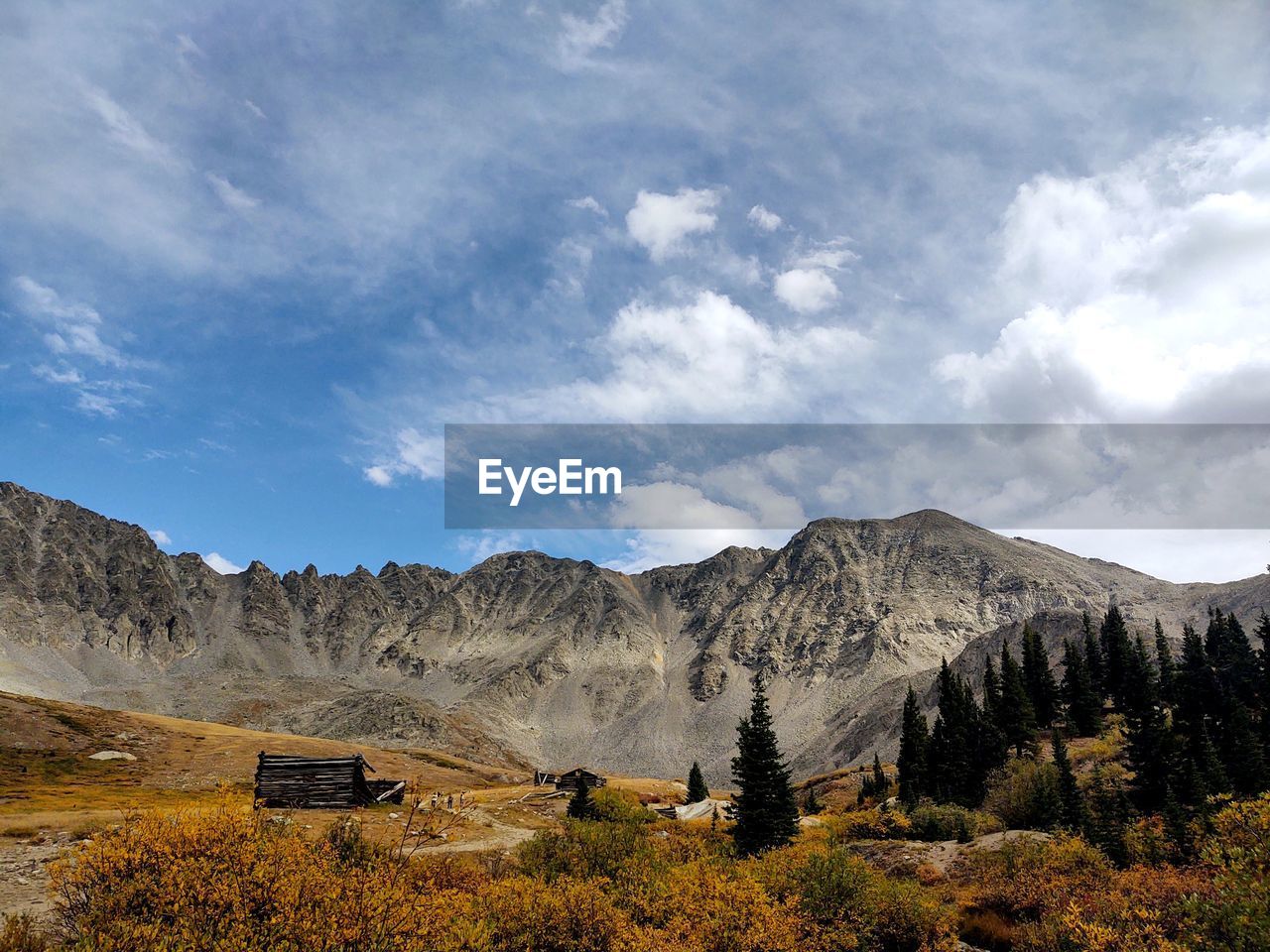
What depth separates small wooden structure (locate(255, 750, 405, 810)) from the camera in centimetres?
4388

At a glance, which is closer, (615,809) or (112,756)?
(615,809)

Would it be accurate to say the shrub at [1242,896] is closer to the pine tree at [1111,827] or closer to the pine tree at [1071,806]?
the pine tree at [1111,827]

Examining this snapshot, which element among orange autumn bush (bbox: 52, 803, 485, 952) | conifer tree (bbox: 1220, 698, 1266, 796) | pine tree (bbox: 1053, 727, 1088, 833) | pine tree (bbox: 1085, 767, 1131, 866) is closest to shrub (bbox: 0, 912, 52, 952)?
orange autumn bush (bbox: 52, 803, 485, 952)

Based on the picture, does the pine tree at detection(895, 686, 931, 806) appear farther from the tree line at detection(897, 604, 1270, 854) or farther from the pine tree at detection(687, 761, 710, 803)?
the pine tree at detection(687, 761, 710, 803)

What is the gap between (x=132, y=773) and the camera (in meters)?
66.2

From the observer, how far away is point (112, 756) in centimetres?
7156

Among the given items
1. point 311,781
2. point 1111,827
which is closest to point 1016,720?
point 1111,827

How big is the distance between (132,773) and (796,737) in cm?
16211

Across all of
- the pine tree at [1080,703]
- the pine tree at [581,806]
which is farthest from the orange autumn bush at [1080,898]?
the pine tree at [1080,703]

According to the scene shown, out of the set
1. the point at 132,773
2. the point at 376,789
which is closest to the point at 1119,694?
the point at 376,789

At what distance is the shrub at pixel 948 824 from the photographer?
3662cm

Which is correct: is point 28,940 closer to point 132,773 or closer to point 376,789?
point 376,789

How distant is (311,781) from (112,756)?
44.3 metres

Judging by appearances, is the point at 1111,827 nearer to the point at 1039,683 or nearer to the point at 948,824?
the point at 948,824
